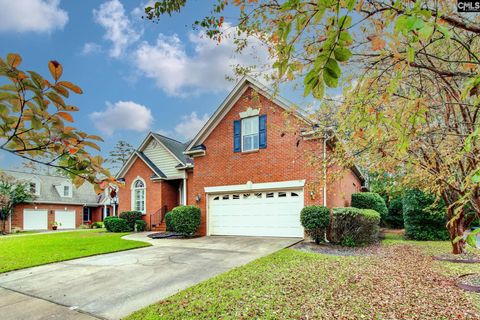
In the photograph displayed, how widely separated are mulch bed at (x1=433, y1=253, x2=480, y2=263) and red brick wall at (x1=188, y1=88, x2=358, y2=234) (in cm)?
451

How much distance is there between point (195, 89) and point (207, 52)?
35.9 feet

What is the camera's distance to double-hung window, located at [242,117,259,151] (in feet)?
47.0

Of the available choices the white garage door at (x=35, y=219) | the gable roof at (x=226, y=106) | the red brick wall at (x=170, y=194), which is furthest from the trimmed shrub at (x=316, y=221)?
the white garage door at (x=35, y=219)

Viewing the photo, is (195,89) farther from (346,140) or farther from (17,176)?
(17,176)

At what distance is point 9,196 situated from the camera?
25.5 metres

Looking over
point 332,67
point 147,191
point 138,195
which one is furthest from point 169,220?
point 332,67

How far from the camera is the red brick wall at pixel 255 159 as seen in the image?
42.4 feet

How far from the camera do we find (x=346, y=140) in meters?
6.27

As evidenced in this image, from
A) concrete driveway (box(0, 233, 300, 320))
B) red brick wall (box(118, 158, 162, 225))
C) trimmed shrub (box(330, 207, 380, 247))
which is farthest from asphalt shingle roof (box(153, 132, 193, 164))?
trimmed shrub (box(330, 207, 380, 247))

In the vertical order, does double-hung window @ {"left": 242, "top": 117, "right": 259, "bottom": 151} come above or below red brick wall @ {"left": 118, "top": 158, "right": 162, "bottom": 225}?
above

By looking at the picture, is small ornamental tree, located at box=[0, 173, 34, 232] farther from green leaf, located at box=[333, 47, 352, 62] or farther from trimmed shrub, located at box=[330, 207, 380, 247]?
green leaf, located at box=[333, 47, 352, 62]

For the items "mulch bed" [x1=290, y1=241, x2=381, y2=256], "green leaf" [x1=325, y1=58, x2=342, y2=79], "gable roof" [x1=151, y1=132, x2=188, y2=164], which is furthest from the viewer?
"gable roof" [x1=151, y1=132, x2=188, y2=164]

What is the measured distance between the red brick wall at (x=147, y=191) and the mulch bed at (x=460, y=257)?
15277 millimetres

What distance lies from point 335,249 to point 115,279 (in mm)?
7369
